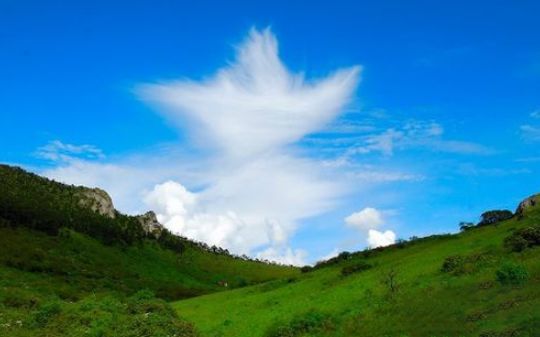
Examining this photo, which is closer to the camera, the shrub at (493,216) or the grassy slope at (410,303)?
the grassy slope at (410,303)

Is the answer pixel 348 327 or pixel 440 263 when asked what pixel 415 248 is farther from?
pixel 348 327

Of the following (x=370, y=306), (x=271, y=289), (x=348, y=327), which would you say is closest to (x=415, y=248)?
(x=271, y=289)

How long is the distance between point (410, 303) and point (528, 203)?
34.5 m

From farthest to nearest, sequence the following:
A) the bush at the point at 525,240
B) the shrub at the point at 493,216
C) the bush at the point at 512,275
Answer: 1. the shrub at the point at 493,216
2. the bush at the point at 525,240
3. the bush at the point at 512,275

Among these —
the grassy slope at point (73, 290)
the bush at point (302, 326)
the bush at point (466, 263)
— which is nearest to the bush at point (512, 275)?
the bush at point (466, 263)

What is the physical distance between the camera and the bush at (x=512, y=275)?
111 feet

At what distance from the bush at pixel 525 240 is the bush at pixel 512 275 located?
10.6 m

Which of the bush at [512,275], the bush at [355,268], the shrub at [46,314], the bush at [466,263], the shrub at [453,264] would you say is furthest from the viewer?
the bush at [355,268]

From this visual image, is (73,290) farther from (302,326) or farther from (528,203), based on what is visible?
(528,203)

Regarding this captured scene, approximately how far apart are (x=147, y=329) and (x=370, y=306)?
16.8 m

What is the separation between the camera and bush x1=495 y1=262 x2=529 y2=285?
1336 inches

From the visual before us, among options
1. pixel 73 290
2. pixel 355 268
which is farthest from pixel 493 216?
pixel 73 290

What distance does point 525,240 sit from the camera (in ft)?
148

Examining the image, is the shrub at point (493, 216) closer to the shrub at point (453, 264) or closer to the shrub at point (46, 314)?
the shrub at point (453, 264)
